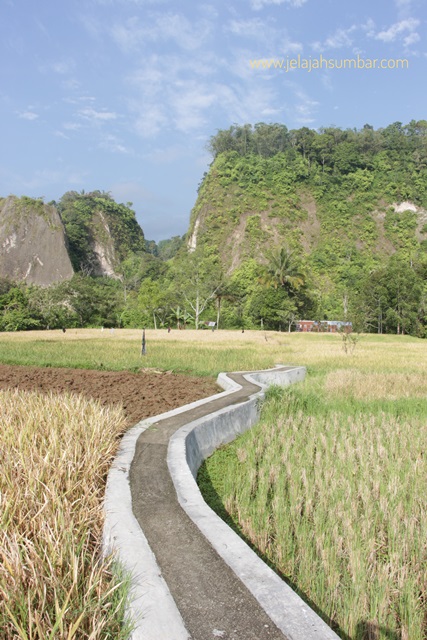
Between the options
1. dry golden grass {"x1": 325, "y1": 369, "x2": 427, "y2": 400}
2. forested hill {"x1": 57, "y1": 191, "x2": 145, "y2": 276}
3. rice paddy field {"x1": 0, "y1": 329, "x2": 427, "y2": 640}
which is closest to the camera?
rice paddy field {"x1": 0, "y1": 329, "x2": 427, "y2": 640}

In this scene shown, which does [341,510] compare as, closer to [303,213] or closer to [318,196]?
[303,213]

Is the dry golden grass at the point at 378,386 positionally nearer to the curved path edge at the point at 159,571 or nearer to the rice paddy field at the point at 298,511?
the rice paddy field at the point at 298,511

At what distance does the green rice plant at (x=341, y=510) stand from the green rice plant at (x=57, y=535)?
55.5 inches

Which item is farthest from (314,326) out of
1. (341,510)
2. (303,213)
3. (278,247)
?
(341,510)

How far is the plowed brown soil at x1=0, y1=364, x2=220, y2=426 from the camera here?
9.13 metres

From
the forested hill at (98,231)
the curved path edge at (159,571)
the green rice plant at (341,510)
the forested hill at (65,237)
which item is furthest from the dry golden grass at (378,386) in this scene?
the forested hill at (98,231)

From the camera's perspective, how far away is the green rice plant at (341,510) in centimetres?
292

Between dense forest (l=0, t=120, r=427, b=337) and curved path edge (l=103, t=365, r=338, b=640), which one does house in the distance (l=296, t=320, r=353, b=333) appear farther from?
curved path edge (l=103, t=365, r=338, b=640)

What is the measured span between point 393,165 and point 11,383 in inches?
3698

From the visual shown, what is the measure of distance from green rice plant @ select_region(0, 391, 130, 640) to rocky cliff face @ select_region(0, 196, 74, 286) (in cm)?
8541

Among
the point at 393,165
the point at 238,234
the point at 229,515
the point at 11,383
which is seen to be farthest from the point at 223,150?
the point at 229,515

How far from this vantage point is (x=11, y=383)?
11.5 m

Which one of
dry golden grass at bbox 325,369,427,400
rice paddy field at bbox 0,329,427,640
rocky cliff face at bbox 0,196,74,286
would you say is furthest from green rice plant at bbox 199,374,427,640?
rocky cliff face at bbox 0,196,74,286

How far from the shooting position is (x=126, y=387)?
1127cm
